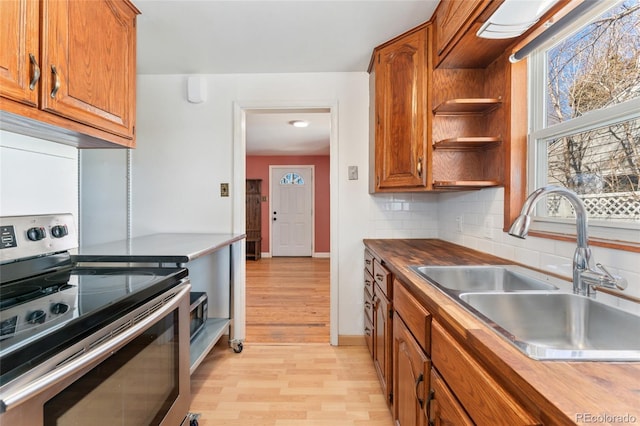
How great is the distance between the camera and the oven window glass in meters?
0.69

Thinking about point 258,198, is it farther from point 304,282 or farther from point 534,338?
point 534,338

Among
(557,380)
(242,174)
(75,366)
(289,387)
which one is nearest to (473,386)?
(557,380)

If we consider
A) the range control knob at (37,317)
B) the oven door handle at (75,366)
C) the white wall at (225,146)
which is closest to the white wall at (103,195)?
the white wall at (225,146)

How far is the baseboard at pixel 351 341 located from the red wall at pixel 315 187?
13.3ft

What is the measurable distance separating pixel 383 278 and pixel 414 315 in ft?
1.77

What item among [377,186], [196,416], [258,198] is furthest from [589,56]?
[258,198]

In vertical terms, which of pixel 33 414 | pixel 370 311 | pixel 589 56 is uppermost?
pixel 589 56

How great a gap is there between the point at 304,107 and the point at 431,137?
1.09m

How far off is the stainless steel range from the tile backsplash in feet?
4.98

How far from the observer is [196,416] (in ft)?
4.83

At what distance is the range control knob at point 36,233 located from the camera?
3.64ft

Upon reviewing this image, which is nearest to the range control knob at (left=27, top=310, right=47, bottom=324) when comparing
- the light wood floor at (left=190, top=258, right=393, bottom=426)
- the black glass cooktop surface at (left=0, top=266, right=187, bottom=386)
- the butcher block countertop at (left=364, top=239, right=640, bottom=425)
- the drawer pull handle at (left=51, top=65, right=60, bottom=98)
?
the black glass cooktop surface at (left=0, top=266, right=187, bottom=386)

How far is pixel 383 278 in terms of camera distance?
5.28ft

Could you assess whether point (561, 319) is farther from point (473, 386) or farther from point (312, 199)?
point (312, 199)
